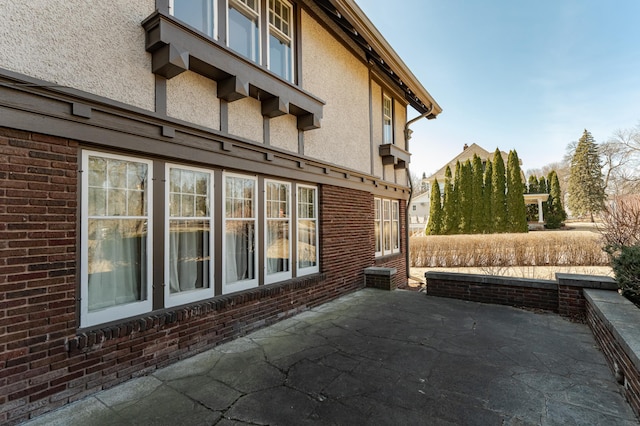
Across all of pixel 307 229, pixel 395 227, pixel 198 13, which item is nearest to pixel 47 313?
pixel 198 13

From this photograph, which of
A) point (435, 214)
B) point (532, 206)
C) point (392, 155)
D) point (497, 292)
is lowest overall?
point (497, 292)

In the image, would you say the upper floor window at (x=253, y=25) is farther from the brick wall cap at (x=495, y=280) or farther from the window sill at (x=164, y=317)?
the brick wall cap at (x=495, y=280)

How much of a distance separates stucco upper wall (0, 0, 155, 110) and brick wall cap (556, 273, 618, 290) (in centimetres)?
669

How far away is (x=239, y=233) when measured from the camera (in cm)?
432

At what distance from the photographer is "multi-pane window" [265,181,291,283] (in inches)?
190

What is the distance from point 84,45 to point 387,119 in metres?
7.62

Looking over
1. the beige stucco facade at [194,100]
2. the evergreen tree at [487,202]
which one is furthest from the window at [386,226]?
the evergreen tree at [487,202]

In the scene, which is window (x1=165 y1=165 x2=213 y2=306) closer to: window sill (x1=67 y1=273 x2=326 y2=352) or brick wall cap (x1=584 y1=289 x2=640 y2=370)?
window sill (x1=67 y1=273 x2=326 y2=352)

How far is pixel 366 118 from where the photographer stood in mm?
7594

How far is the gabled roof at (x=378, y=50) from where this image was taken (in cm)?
536

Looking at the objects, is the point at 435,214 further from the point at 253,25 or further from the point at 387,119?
the point at 253,25

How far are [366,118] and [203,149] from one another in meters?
5.00

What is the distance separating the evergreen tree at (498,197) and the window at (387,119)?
55.5 feet

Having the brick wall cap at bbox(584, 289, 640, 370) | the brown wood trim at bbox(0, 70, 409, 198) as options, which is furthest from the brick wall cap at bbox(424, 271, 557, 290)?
the brown wood trim at bbox(0, 70, 409, 198)
